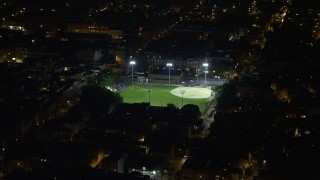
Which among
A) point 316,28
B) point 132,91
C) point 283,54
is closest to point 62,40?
point 132,91

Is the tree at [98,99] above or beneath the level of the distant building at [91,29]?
beneath

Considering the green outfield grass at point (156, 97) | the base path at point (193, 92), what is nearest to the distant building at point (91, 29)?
the green outfield grass at point (156, 97)

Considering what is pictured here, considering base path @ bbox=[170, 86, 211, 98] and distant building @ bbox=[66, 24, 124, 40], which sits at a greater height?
distant building @ bbox=[66, 24, 124, 40]

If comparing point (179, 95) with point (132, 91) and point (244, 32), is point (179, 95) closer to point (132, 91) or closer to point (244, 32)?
point (132, 91)

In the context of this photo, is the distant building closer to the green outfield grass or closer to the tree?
the green outfield grass

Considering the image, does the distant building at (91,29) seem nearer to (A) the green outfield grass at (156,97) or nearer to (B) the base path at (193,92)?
(A) the green outfield grass at (156,97)

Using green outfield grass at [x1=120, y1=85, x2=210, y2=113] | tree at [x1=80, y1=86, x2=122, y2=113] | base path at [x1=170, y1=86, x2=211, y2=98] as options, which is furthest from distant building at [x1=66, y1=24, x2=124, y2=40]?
tree at [x1=80, y1=86, x2=122, y2=113]
